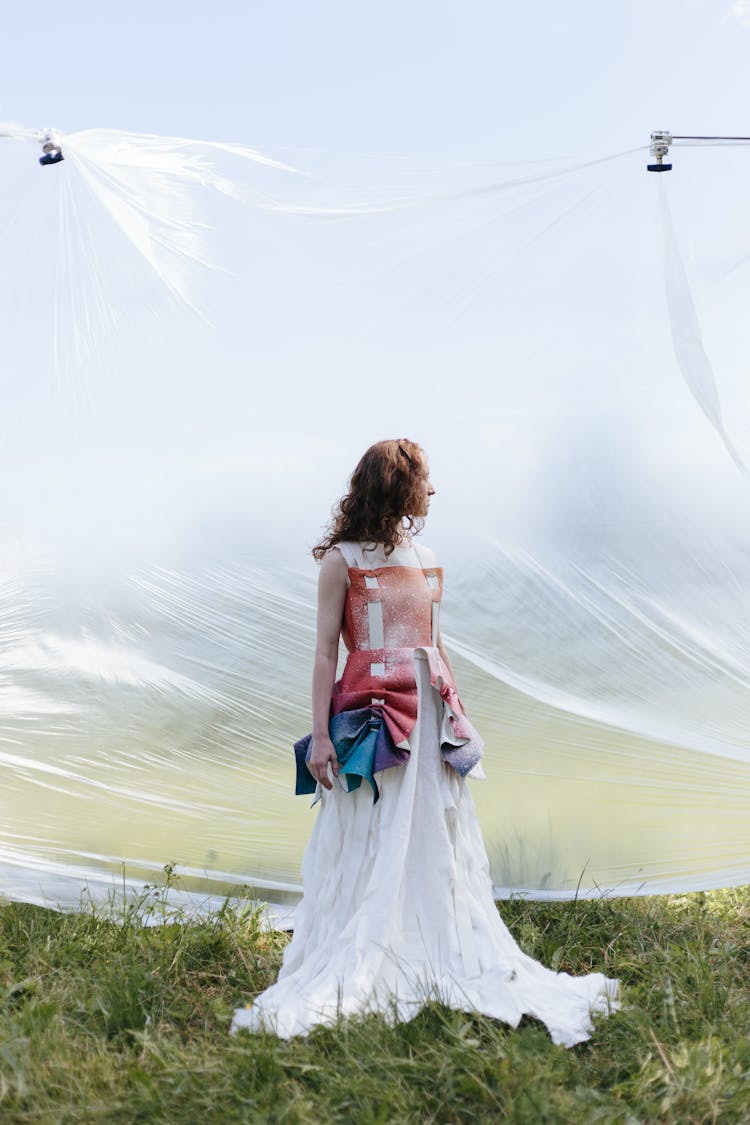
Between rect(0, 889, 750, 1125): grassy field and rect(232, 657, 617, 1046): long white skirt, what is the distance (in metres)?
0.07

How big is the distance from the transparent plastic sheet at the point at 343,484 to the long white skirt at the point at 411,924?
0.87 m

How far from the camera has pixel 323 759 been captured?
9.43ft

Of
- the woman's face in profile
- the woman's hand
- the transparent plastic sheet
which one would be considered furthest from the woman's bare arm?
the transparent plastic sheet

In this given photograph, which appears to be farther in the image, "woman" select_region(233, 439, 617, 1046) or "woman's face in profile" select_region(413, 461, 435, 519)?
"woman's face in profile" select_region(413, 461, 435, 519)

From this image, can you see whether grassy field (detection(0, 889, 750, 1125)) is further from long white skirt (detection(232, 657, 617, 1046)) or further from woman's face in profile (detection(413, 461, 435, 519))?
woman's face in profile (detection(413, 461, 435, 519))

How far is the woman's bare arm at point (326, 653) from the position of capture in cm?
288

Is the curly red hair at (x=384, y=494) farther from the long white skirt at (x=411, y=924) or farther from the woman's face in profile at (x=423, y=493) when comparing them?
the long white skirt at (x=411, y=924)

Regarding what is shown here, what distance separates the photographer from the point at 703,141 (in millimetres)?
3803

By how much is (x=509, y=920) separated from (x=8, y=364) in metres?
2.72

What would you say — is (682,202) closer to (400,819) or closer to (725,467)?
(725,467)

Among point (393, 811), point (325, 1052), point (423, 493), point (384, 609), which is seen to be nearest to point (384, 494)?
point (423, 493)

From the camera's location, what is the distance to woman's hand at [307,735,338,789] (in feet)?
9.43

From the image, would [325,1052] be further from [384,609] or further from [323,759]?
[384,609]

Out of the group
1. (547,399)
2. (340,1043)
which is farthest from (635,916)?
(547,399)
